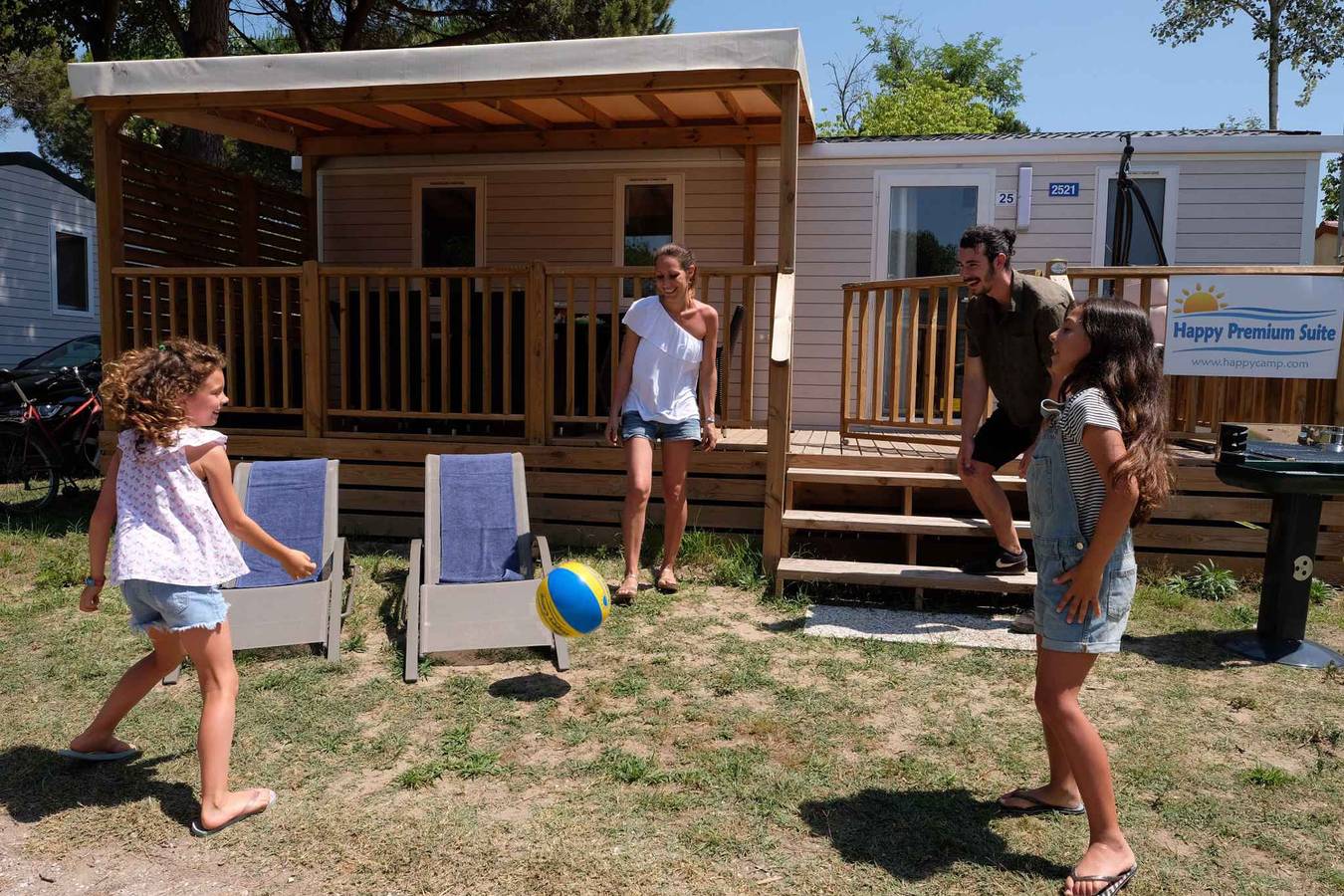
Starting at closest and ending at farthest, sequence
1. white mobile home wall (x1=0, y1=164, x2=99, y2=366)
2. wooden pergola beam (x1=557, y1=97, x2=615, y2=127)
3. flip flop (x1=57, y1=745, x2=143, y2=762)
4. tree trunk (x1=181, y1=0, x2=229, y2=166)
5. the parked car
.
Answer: flip flop (x1=57, y1=745, x2=143, y2=762), wooden pergola beam (x1=557, y1=97, x2=615, y2=127), the parked car, tree trunk (x1=181, y1=0, x2=229, y2=166), white mobile home wall (x1=0, y1=164, x2=99, y2=366)

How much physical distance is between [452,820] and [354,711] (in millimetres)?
1066

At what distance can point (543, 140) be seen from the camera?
8.86 meters

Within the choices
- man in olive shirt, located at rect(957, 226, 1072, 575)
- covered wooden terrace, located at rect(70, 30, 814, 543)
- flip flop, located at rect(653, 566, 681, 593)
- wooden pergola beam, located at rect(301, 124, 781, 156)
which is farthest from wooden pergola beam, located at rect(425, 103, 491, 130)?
man in olive shirt, located at rect(957, 226, 1072, 575)

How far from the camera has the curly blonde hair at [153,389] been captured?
282cm

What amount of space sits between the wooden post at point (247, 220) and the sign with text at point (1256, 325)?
24.4 feet

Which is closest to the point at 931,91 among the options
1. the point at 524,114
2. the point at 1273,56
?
the point at 1273,56

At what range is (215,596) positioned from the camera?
9.72ft

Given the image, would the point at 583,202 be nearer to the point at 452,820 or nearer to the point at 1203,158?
the point at 1203,158

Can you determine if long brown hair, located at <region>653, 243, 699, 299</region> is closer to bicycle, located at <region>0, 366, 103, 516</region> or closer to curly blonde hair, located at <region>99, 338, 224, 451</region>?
curly blonde hair, located at <region>99, 338, 224, 451</region>

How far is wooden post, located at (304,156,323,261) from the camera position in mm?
9609

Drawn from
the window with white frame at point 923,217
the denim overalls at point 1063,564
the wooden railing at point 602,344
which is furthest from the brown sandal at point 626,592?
the window with white frame at point 923,217

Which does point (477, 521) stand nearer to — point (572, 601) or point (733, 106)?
point (572, 601)

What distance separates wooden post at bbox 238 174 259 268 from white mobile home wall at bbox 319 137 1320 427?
97 cm

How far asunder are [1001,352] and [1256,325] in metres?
2.26
